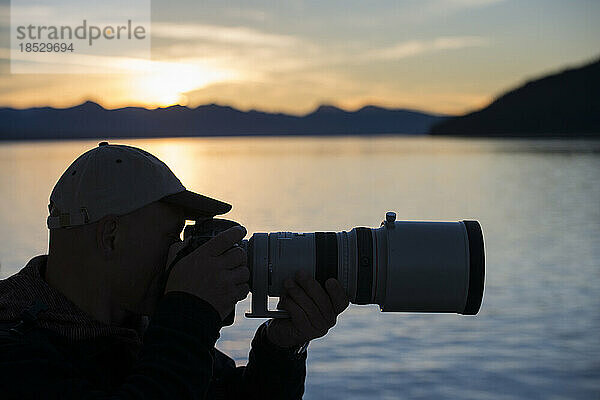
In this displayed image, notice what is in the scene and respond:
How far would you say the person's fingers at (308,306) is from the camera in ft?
7.50

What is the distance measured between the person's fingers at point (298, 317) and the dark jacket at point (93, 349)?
0.43 meters

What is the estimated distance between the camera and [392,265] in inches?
92.3

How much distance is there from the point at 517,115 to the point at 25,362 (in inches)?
5971

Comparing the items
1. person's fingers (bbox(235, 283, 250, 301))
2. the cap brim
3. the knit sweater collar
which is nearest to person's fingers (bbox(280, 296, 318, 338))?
person's fingers (bbox(235, 283, 250, 301))

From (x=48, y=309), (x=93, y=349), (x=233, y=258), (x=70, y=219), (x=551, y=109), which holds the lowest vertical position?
(x=93, y=349)

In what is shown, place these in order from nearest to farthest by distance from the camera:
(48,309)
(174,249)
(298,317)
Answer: (48,309) < (174,249) < (298,317)

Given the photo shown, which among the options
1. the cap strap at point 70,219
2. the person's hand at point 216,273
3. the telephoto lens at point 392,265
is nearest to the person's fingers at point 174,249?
the person's hand at point 216,273

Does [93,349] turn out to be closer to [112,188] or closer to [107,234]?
[107,234]

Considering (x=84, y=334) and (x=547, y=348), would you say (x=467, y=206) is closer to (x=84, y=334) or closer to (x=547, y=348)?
(x=547, y=348)

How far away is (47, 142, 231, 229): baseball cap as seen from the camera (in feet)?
6.21

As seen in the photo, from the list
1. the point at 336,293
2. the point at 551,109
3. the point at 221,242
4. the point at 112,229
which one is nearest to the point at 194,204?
the point at 221,242

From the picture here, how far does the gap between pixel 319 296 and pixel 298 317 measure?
0.29ft

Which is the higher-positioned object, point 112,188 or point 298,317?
point 112,188

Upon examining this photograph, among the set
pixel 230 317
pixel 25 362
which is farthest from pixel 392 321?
pixel 25 362
